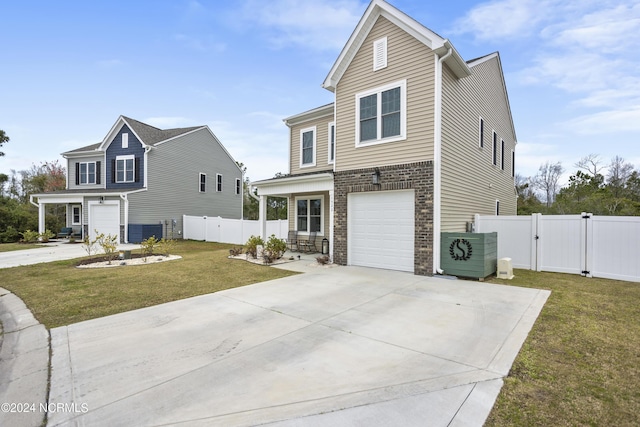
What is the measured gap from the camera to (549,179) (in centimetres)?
3098

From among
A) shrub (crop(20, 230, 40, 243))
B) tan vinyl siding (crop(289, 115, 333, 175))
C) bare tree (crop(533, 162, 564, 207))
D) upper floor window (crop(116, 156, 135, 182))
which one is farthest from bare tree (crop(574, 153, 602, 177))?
shrub (crop(20, 230, 40, 243))

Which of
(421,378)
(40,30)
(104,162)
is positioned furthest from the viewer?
(104,162)

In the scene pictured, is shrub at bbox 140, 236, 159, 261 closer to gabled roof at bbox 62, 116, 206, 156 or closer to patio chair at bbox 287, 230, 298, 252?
patio chair at bbox 287, 230, 298, 252

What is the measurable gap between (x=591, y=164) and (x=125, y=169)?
35.5 meters

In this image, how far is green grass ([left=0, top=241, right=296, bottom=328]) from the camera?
5.57 metres

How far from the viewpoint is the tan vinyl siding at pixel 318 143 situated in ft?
42.9

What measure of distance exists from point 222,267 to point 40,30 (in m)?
11.1

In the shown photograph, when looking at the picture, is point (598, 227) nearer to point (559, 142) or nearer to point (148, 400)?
point (148, 400)

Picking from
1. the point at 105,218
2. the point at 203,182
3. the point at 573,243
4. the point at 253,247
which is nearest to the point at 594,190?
the point at 573,243

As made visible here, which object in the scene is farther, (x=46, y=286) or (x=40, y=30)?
(x=40, y=30)

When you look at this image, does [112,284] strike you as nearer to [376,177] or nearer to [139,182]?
[376,177]

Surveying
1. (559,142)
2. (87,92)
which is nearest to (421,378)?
(87,92)

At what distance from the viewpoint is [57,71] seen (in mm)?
13078

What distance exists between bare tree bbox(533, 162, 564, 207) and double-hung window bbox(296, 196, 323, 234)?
28.3 metres
